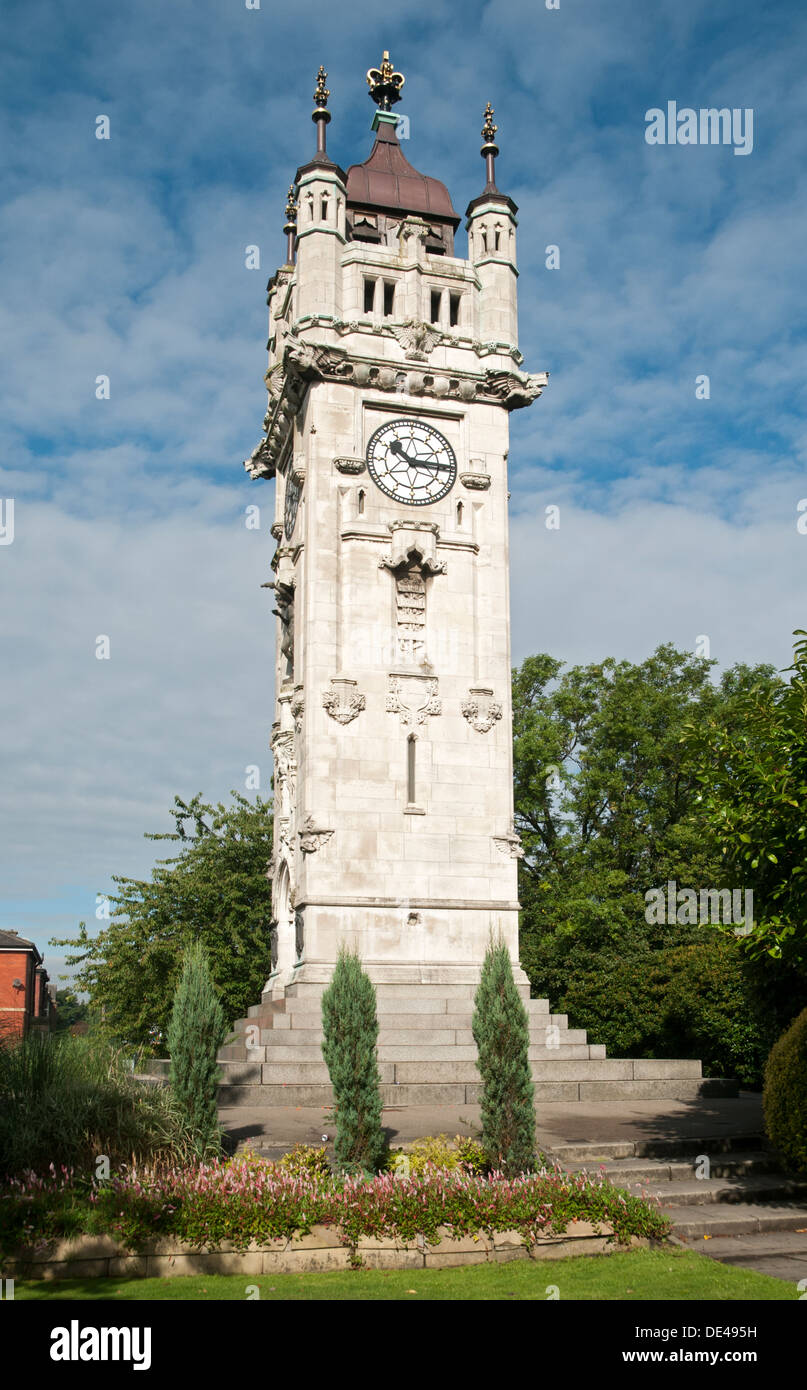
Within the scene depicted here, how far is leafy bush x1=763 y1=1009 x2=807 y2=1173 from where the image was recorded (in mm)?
15086

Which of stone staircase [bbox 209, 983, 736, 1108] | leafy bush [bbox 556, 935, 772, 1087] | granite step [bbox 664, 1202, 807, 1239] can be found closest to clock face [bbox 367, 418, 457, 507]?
stone staircase [bbox 209, 983, 736, 1108]

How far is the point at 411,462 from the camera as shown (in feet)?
106

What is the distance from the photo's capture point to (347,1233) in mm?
12234

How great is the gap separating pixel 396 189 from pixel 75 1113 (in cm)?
3204

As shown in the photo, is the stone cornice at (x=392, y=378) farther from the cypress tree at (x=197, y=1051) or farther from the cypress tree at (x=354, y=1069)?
the cypress tree at (x=354, y=1069)

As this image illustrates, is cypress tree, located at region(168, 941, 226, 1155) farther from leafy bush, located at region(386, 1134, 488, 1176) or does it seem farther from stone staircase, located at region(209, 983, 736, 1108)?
stone staircase, located at region(209, 983, 736, 1108)

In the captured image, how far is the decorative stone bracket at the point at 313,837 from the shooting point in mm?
28891

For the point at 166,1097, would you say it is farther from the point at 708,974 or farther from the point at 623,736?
the point at 623,736

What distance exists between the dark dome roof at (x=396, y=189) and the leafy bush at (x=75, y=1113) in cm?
2970

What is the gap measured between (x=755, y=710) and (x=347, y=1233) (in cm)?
779

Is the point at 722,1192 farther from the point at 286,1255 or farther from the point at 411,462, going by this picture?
the point at 411,462

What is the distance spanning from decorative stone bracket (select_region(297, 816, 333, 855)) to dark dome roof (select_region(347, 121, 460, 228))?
20.1 metres

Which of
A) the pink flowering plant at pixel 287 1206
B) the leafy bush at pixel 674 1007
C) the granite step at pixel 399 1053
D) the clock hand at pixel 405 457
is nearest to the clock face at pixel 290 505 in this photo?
the clock hand at pixel 405 457
